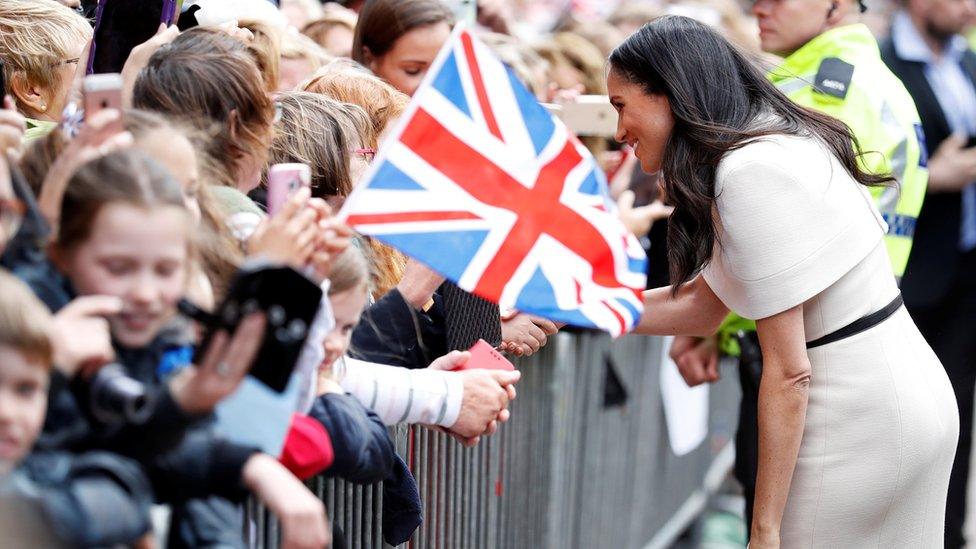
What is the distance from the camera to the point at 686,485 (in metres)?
7.34

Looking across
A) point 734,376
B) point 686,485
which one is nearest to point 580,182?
point 686,485

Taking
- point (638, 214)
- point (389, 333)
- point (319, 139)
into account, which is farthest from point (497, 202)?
point (638, 214)

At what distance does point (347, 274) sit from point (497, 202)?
0.32 metres

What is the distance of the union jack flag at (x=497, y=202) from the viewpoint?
8.25ft

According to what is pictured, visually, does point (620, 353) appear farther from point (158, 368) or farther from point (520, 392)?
point (158, 368)

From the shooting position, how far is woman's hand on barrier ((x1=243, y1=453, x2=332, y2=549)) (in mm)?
1922

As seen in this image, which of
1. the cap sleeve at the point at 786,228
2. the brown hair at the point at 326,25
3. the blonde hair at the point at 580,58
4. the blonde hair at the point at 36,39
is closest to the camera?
the cap sleeve at the point at 786,228

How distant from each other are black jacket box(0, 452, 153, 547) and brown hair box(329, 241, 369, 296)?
74cm

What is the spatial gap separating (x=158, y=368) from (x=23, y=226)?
0.91ft

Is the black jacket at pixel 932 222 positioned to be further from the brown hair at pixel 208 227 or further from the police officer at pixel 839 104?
the brown hair at pixel 208 227

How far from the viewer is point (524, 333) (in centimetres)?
374

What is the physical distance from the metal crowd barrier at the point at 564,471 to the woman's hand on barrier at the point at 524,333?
11.9 inches

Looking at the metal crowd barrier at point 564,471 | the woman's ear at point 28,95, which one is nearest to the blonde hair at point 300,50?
the woman's ear at point 28,95

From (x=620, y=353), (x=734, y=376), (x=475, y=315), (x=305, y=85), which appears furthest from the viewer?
(x=734, y=376)
